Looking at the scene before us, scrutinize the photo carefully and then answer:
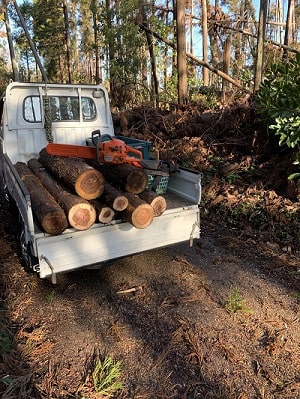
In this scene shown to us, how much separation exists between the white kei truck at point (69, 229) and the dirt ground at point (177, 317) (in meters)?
0.52

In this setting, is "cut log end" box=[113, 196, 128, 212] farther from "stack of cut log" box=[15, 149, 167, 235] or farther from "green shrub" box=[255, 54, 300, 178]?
"green shrub" box=[255, 54, 300, 178]

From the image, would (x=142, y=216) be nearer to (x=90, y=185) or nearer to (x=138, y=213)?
(x=138, y=213)

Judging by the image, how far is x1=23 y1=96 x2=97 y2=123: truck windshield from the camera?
5.12 metres


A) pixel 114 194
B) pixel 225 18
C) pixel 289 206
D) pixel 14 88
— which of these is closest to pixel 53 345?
pixel 114 194

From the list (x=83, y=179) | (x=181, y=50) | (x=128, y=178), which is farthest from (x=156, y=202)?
(x=181, y=50)

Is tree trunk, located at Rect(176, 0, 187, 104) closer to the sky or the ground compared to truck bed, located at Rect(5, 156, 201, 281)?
closer to the sky

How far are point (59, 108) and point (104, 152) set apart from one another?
2096 mm

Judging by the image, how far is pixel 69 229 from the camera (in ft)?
10.3

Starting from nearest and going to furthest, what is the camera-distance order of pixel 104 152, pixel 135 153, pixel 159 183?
1. pixel 104 152
2. pixel 135 153
3. pixel 159 183

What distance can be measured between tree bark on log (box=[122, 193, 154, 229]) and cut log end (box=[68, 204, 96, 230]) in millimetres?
353

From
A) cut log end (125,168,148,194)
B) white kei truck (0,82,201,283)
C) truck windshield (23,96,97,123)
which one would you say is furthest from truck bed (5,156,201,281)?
truck windshield (23,96,97,123)

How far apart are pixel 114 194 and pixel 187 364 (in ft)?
5.67

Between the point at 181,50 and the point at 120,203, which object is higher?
the point at 181,50

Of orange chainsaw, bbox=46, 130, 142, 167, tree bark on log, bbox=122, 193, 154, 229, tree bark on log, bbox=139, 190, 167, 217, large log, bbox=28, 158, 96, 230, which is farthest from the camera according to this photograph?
orange chainsaw, bbox=46, 130, 142, 167
